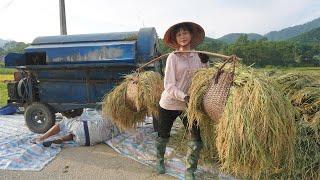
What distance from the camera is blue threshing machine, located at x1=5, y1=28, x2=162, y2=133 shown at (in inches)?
300

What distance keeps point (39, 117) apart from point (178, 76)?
14.5 ft

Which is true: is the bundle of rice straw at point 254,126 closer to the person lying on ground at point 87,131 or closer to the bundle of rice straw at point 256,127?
the bundle of rice straw at point 256,127

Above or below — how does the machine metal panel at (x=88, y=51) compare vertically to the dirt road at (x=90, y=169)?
above

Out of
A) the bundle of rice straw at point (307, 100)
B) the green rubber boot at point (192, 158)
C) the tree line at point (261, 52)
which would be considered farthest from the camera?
the tree line at point (261, 52)

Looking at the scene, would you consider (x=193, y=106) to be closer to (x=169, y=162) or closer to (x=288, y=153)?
(x=288, y=153)

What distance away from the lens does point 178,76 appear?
4.50 metres

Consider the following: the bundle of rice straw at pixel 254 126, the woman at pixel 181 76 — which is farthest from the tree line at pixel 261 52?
the bundle of rice straw at pixel 254 126

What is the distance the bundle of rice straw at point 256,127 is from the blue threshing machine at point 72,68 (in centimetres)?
404

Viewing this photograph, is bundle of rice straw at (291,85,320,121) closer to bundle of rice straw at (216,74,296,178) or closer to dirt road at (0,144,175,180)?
bundle of rice straw at (216,74,296,178)

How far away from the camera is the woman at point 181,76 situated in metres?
4.43

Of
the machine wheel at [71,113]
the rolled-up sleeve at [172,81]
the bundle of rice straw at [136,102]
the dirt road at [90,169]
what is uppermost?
the rolled-up sleeve at [172,81]

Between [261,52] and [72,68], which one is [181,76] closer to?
[72,68]

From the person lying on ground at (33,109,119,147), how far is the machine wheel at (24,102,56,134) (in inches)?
37.6

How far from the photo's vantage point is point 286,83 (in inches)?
196
